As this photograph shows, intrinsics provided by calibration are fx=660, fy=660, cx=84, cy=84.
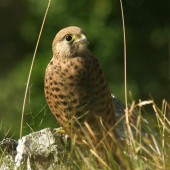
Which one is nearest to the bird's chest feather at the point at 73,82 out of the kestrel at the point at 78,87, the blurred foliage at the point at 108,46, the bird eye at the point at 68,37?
the kestrel at the point at 78,87

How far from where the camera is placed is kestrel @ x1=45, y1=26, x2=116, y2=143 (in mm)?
4906

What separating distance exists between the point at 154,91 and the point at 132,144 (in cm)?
523

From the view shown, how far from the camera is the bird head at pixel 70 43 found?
499 cm

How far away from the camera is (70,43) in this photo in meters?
5.07

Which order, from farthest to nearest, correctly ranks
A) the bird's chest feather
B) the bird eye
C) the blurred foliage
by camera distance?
the blurred foliage < the bird eye < the bird's chest feather

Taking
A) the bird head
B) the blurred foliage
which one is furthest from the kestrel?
the blurred foliage

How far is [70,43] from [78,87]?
1.22ft

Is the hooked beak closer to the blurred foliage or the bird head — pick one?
the bird head

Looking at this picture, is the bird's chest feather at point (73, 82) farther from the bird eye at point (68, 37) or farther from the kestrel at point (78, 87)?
the bird eye at point (68, 37)

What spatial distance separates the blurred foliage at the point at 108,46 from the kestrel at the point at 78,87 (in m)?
3.07

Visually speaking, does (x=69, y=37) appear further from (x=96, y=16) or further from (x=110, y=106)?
(x=96, y=16)

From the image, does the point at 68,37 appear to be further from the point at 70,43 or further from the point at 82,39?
the point at 82,39

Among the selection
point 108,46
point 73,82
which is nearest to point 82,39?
point 73,82

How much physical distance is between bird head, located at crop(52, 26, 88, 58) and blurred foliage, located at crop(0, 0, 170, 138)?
9.98 feet
